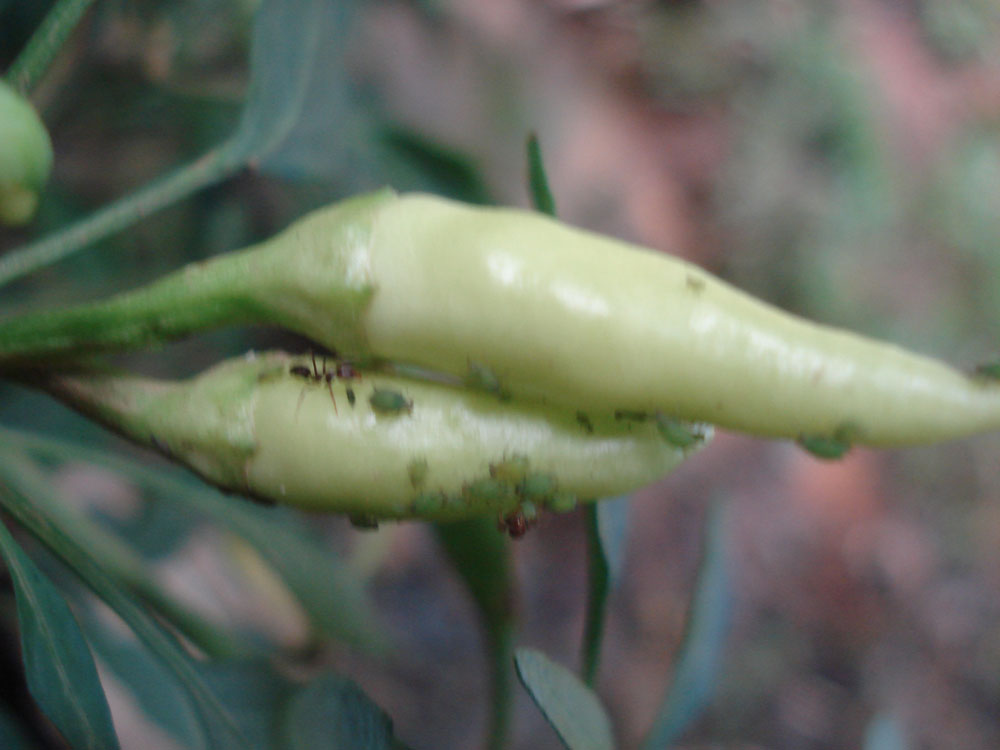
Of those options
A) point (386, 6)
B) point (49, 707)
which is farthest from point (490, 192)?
point (386, 6)

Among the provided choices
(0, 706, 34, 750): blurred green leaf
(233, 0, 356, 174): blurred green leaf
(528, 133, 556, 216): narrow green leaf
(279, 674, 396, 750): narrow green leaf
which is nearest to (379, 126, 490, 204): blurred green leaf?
(233, 0, 356, 174): blurred green leaf

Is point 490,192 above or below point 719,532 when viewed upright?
above

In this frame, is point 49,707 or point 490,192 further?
point 490,192

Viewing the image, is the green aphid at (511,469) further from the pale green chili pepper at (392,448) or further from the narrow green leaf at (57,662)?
the narrow green leaf at (57,662)

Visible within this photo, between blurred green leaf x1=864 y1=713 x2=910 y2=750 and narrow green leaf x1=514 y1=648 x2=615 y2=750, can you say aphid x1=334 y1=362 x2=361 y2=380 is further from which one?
blurred green leaf x1=864 y1=713 x2=910 y2=750

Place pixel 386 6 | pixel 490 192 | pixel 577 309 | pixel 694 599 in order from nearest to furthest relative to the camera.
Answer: pixel 577 309 → pixel 694 599 → pixel 490 192 → pixel 386 6

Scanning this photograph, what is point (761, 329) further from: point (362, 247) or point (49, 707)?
point (49, 707)

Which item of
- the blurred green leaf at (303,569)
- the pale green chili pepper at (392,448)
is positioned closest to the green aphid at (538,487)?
the pale green chili pepper at (392,448)
